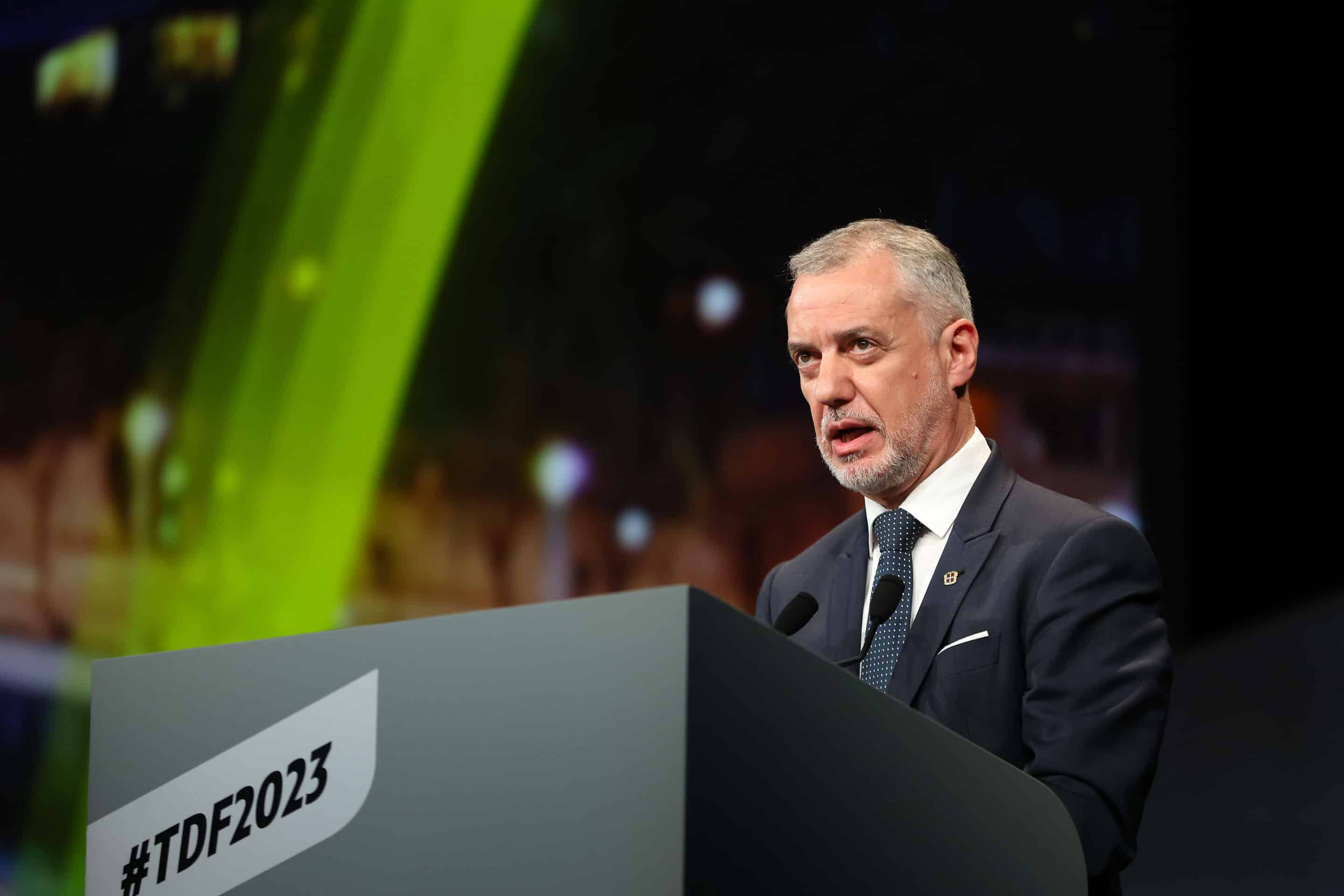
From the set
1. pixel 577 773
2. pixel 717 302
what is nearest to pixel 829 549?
pixel 577 773

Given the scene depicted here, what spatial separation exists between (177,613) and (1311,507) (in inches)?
136

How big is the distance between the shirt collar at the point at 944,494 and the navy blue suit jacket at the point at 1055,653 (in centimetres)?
3

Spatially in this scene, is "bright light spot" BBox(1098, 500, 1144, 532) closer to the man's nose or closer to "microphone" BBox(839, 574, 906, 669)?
the man's nose

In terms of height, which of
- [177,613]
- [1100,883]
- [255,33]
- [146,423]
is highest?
[255,33]

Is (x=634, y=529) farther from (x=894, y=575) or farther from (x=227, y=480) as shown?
(x=894, y=575)

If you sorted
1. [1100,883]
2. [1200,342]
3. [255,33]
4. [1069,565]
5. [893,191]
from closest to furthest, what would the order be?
[1100,883], [1069,565], [255,33], [893,191], [1200,342]

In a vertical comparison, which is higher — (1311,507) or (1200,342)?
(1200,342)

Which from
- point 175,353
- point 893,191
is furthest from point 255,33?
point 893,191

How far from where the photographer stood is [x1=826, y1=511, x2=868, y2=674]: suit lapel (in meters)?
1.38

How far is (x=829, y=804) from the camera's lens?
74 centimetres

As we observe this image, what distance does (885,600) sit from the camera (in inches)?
47.3

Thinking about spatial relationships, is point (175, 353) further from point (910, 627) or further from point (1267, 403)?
point (1267, 403)

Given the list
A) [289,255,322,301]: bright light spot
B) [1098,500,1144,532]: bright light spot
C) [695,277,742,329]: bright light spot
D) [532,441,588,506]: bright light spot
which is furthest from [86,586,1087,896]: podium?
[1098,500,1144,532]: bright light spot

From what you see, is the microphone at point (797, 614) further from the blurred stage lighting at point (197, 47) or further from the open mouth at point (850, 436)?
the blurred stage lighting at point (197, 47)
